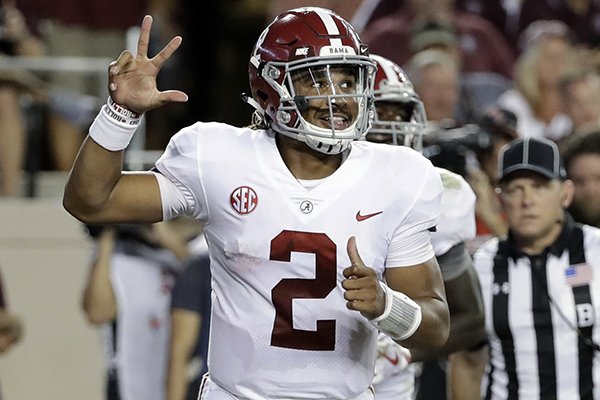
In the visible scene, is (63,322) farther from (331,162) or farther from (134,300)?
(331,162)

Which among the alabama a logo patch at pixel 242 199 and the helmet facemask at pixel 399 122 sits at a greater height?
the helmet facemask at pixel 399 122

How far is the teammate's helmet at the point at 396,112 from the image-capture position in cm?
413

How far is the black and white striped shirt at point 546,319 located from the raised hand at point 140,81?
1849 mm

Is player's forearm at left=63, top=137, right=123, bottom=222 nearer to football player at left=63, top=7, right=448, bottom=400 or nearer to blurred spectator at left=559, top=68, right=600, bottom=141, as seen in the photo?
football player at left=63, top=7, right=448, bottom=400

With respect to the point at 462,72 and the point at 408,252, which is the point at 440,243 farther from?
the point at 462,72

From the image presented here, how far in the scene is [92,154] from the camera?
320 centimetres

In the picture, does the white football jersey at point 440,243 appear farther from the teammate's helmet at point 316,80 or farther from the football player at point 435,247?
the teammate's helmet at point 316,80

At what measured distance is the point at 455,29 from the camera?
7.86m

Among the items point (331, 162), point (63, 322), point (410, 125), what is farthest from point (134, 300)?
point (331, 162)

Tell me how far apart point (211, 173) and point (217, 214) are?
4.0 inches

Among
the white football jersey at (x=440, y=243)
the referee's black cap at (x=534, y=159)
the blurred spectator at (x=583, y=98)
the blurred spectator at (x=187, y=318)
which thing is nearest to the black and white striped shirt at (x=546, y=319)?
the referee's black cap at (x=534, y=159)

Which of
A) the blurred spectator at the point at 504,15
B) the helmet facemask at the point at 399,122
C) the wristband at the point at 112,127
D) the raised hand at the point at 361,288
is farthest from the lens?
the blurred spectator at the point at 504,15

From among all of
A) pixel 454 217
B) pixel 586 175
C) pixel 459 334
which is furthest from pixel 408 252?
pixel 586 175

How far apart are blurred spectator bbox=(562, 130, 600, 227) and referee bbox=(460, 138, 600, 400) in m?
0.82
